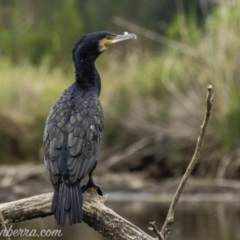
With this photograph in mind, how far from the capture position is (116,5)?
25672mm

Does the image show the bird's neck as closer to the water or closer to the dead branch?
the dead branch

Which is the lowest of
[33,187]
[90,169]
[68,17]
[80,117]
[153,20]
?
[90,169]

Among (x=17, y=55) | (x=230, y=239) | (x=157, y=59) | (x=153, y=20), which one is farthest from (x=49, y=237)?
(x=153, y=20)

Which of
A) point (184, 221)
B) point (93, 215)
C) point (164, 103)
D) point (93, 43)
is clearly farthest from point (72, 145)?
point (164, 103)

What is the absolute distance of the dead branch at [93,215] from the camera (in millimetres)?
5766

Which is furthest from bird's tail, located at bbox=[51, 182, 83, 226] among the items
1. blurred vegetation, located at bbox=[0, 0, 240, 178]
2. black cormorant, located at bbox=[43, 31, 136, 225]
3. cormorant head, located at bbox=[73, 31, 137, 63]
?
blurred vegetation, located at bbox=[0, 0, 240, 178]

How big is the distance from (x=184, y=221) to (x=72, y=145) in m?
4.47

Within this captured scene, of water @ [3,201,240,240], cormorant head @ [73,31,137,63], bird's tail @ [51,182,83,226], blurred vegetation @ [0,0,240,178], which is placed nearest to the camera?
bird's tail @ [51,182,83,226]

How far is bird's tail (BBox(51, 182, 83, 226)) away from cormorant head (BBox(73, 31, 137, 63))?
55.4 inches

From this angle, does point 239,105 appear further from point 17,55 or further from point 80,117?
point 17,55

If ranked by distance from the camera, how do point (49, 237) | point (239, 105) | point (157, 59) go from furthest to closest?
point (157, 59) → point (239, 105) → point (49, 237)

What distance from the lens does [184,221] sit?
1037 centimetres

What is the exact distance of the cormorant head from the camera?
6.90 meters

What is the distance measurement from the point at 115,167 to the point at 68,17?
812 cm
